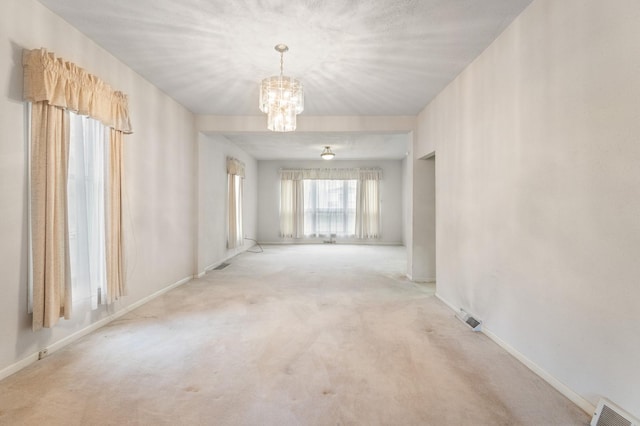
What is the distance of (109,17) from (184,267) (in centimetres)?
326

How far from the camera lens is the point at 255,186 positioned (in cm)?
944

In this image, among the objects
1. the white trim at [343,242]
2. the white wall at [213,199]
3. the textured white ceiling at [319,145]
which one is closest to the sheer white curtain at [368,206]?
the white trim at [343,242]

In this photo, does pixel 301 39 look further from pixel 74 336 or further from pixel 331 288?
pixel 74 336

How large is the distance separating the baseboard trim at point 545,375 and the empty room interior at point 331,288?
0.01 m

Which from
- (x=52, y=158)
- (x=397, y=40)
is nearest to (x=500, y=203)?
(x=397, y=40)

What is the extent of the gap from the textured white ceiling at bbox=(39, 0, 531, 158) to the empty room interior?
0.02 metres

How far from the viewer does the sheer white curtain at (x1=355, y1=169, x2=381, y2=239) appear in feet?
31.2

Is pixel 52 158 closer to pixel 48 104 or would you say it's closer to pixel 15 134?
A: pixel 15 134

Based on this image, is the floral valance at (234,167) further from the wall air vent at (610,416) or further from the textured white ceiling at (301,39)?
the wall air vent at (610,416)

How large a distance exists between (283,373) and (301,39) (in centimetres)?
268

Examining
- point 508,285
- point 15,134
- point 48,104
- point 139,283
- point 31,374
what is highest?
point 48,104

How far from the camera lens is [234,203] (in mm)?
6902

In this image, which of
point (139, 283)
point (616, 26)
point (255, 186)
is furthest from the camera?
point (255, 186)

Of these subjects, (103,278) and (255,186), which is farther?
(255,186)
